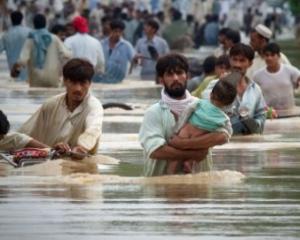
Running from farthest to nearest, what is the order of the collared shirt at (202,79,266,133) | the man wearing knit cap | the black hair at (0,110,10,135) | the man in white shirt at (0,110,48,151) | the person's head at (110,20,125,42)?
1. the person's head at (110,20,125,42)
2. the man wearing knit cap
3. the collared shirt at (202,79,266,133)
4. the man in white shirt at (0,110,48,151)
5. the black hair at (0,110,10,135)

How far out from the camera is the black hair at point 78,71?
51.1 ft

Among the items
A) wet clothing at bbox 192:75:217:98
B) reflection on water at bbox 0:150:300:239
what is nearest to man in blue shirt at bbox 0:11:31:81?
wet clothing at bbox 192:75:217:98

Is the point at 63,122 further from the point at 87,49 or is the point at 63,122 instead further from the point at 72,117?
the point at 87,49

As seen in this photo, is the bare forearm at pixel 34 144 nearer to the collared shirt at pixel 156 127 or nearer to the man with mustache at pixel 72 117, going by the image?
the man with mustache at pixel 72 117

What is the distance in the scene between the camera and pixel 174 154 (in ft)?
45.5

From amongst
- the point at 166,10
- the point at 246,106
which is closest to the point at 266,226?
the point at 246,106

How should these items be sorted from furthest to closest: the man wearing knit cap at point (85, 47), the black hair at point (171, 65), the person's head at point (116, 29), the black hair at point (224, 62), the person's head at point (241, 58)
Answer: the person's head at point (116, 29) → the man wearing knit cap at point (85, 47) → the black hair at point (224, 62) → the person's head at point (241, 58) → the black hair at point (171, 65)

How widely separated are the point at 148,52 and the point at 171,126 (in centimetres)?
2211

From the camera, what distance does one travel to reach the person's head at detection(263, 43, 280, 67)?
22.3 meters

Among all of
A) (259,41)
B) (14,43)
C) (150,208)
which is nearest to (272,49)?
(259,41)

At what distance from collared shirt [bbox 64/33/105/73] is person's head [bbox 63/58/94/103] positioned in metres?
16.5

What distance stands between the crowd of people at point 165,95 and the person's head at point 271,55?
0.01 metres

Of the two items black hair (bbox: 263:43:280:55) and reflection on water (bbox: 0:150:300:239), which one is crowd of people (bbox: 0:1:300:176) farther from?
reflection on water (bbox: 0:150:300:239)

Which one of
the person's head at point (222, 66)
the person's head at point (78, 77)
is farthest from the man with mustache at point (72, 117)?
the person's head at point (222, 66)
